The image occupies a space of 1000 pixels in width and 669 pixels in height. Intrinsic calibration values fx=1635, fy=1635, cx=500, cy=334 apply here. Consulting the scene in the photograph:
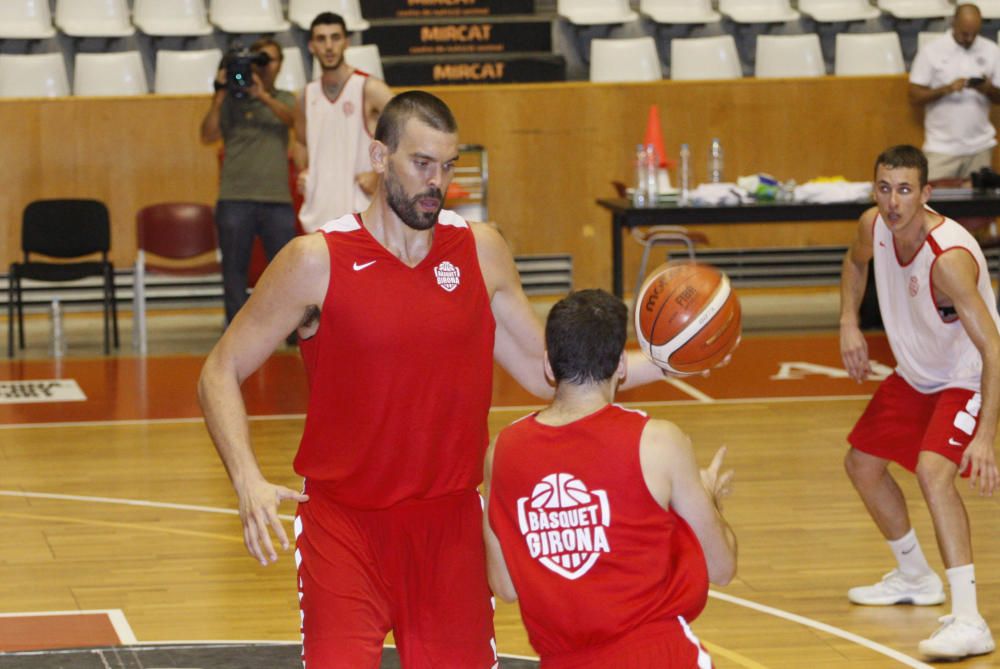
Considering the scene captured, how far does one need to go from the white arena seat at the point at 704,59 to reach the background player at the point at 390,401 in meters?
10.8

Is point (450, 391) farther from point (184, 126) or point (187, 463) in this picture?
point (184, 126)

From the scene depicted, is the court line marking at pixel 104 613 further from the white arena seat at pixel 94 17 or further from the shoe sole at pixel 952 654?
the white arena seat at pixel 94 17

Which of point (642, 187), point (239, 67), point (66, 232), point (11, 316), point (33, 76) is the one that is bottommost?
point (11, 316)

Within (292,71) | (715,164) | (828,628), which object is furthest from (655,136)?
(828,628)

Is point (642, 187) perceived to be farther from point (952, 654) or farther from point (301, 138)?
point (952, 654)

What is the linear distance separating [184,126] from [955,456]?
883 cm

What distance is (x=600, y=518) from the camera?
323cm

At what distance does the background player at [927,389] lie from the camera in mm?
5320

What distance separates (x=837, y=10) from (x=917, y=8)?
742mm

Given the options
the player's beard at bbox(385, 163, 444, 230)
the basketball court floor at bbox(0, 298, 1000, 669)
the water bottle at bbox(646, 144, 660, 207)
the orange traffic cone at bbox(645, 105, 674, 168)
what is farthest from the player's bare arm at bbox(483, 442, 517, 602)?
the orange traffic cone at bbox(645, 105, 674, 168)

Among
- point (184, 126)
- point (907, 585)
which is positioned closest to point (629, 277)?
point (184, 126)

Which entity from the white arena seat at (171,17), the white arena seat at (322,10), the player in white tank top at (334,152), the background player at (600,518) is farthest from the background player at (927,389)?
the white arena seat at (171,17)

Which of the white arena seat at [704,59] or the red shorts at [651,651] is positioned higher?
the white arena seat at [704,59]

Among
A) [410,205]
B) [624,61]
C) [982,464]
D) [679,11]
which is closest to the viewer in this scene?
[410,205]
